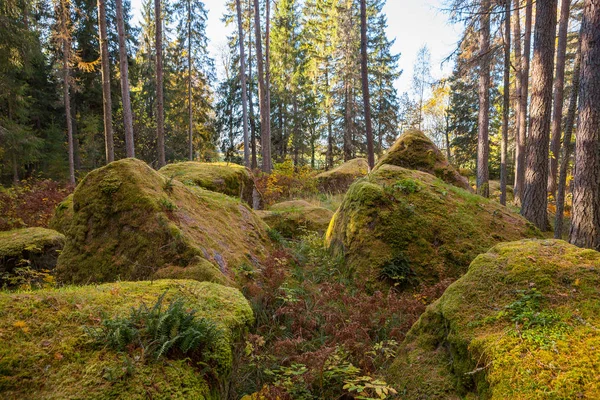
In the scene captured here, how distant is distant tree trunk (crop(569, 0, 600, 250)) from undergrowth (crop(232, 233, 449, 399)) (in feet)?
10.8

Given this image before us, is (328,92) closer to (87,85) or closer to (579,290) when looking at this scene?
(87,85)

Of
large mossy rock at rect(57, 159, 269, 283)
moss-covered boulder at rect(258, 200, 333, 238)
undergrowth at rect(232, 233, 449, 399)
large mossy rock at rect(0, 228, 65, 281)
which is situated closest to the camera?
undergrowth at rect(232, 233, 449, 399)

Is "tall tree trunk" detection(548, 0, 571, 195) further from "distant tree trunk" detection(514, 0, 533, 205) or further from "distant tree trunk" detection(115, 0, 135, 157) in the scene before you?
"distant tree trunk" detection(115, 0, 135, 157)

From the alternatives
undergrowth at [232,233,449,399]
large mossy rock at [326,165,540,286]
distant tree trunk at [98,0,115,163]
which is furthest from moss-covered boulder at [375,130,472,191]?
distant tree trunk at [98,0,115,163]

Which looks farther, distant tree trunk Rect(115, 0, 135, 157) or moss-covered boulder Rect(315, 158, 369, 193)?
moss-covered boulder Rect(315, 158, 369, 193)

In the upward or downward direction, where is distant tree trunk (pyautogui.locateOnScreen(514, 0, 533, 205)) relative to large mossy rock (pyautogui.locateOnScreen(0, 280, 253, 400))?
upward

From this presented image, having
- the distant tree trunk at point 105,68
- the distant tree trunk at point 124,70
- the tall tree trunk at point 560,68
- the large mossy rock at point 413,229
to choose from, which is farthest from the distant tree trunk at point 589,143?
the distant tree trunk at point 105,68

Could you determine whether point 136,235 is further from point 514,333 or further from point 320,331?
point 514,333

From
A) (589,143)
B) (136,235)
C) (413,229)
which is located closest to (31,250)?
(136,235)

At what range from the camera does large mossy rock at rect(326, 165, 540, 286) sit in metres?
5.67

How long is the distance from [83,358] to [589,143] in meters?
8.05

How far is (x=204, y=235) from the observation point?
511 centimetres

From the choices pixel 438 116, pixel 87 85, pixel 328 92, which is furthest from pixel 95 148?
pixel 438 116

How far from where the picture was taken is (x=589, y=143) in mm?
6164
